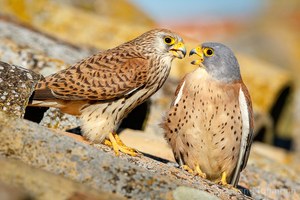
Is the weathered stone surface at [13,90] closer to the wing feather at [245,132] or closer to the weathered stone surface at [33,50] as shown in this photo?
the wing feather at [245,132]

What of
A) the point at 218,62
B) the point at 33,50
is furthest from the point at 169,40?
the point at 33,50

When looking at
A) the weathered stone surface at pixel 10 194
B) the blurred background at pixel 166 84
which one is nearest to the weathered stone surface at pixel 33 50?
the blurred background at pixel 166 84

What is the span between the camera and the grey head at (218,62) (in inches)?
276

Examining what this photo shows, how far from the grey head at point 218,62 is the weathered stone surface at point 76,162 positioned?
8.45 feet

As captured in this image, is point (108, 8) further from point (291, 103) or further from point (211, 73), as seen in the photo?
point (211, 73)

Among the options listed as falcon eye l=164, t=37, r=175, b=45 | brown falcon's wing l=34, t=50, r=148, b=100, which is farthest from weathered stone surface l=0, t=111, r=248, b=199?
falcon eye l=164, t=37, r=175, b=45

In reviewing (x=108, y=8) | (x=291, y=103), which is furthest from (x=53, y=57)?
(x=108, y=8)

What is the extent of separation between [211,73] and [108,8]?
1475cm

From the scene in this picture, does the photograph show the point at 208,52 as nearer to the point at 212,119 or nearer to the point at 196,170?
the point at 212,119

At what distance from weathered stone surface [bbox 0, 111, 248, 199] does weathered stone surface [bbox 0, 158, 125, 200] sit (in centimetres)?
40

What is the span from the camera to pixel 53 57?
9117mm

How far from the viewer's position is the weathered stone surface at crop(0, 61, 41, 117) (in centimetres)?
581

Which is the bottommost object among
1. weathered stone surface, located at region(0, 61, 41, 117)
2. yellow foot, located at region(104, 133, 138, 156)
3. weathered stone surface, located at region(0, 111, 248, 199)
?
weathered stone surface, located at region(0, 111, 248, 199)

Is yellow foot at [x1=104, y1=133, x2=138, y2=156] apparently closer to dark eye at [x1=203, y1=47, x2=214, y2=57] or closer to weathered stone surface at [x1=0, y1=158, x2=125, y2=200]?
dark eye at [x1=203, y1=47, x2=214, y2=57]
